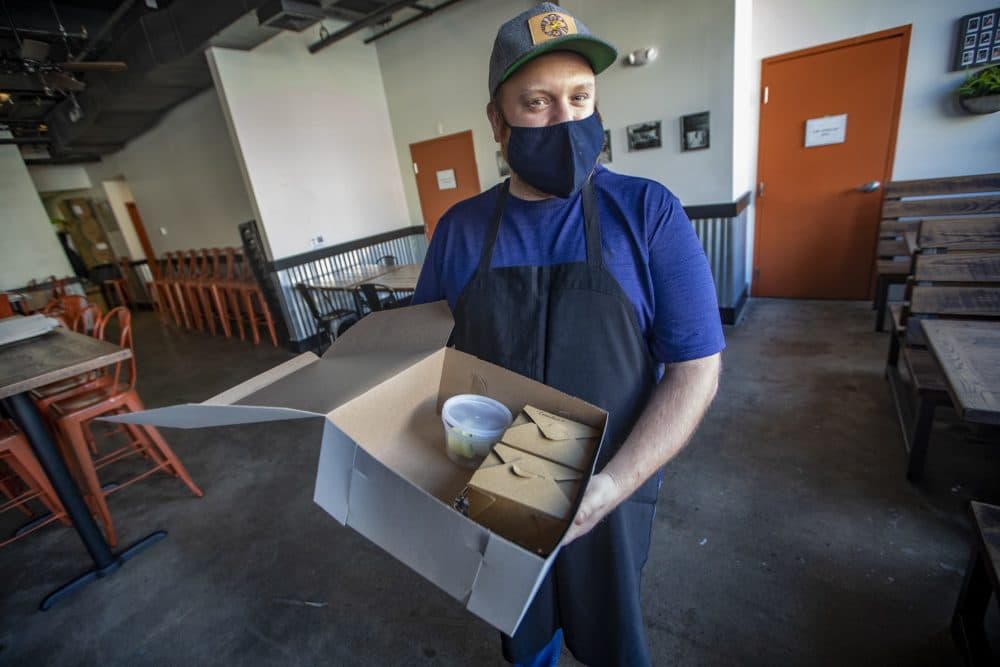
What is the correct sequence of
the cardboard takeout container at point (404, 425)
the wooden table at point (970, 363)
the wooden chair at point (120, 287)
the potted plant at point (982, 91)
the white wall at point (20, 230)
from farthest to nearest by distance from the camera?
the wooden chair at point (120, 287)
the white wall at point (20, 230)
the potted plant at point (982, 91)
the wooden table at point (970, 363)
the cardboard takeout container at point (404, 425)

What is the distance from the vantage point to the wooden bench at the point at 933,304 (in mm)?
2076

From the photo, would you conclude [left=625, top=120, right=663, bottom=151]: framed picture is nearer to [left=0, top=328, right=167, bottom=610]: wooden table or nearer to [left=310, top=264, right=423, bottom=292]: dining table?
[left=310, top=264, right=423, bottom=292]: dining table

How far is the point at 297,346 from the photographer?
5230mm

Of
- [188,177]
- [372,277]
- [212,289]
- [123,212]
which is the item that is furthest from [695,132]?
[123,212]

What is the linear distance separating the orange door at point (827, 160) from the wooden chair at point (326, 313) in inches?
173

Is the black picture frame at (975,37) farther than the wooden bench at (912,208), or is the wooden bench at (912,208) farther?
the wooden bench at (912,208)

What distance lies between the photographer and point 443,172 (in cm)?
583

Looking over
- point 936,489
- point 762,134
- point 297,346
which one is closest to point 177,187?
Result: point 297,346

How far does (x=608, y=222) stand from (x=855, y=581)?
1828mm

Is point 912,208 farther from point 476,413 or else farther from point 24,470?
point 24,470

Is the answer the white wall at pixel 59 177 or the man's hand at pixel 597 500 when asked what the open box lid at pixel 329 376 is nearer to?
the man's hand at pixel 597 500

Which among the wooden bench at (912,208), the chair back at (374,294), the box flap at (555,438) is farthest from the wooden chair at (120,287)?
the wooden bench at (912,208)

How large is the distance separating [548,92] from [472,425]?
→ 66 cm

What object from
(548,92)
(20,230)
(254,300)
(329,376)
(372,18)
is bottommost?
(254,300)
